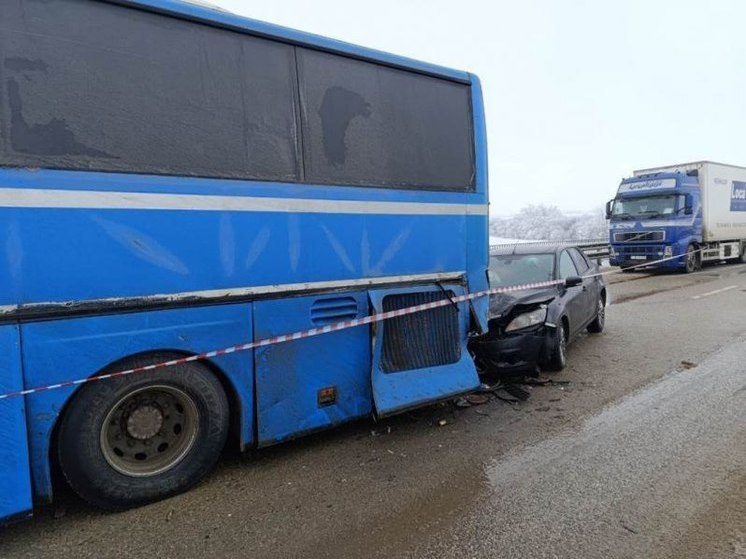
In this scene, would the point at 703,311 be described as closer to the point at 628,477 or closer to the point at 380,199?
the point at 628,477

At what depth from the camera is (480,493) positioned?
3.31 meters

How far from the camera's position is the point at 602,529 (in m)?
2.88

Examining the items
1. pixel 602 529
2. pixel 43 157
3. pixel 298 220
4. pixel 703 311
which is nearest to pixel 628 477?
pixel 602 529

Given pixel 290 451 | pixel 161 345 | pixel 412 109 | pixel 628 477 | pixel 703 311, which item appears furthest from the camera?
pixel 703 311

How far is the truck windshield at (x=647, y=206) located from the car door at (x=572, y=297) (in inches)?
450

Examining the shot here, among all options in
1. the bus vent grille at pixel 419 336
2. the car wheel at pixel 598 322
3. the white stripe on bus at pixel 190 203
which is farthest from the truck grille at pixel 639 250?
the white stripe on bus at pixel 190 203

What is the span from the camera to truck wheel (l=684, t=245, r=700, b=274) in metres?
17.3

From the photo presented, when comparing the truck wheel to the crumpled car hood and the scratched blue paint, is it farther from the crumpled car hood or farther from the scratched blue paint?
the scratched blue paint

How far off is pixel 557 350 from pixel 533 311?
62 cm

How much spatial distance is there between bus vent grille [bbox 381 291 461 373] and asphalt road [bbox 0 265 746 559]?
608mm

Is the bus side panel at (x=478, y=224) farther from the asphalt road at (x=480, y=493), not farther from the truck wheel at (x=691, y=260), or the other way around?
the truck wheel at (x=691, y=260)

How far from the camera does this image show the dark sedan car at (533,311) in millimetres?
5676

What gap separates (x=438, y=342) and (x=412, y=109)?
6.77ft

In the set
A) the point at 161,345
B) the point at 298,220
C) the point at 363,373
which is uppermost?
the point at 298,220
